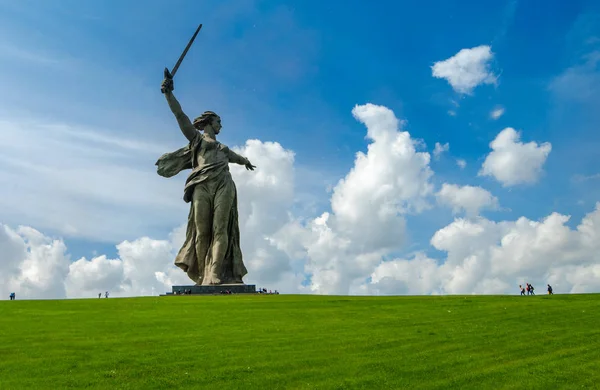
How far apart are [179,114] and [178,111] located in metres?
0.25

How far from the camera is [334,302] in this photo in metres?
31.8

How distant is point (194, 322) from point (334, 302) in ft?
34.1

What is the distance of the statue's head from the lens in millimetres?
47906

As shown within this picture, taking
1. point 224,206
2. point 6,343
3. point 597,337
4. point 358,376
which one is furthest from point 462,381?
point 224,206

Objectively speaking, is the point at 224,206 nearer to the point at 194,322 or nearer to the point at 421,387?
the point at 194,322

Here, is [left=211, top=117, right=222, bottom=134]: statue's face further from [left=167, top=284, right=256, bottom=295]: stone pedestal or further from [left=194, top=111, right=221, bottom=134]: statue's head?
[left=167, top=284, right=256, bottom=295]: stone pedestal

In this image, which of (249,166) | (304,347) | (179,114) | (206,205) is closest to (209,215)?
(206,205)

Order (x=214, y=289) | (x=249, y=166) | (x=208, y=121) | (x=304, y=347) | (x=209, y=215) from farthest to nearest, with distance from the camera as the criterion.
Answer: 1. (x=249, y=166)
2. (x=208, y=121)
3. (x=209, y=215)
4. (x=214, y=289)
5. (x=304, y=347)

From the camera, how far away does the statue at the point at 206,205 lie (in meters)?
45.6

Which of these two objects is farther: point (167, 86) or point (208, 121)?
point (208, 121)

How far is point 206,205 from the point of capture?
45969mm

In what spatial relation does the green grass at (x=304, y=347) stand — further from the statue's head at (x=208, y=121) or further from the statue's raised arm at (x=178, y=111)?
the statue's head at (x=208, y=121)

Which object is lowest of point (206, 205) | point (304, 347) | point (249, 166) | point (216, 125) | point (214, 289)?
point (304, 347)

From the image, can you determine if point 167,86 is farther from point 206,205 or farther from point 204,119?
point 206,205
